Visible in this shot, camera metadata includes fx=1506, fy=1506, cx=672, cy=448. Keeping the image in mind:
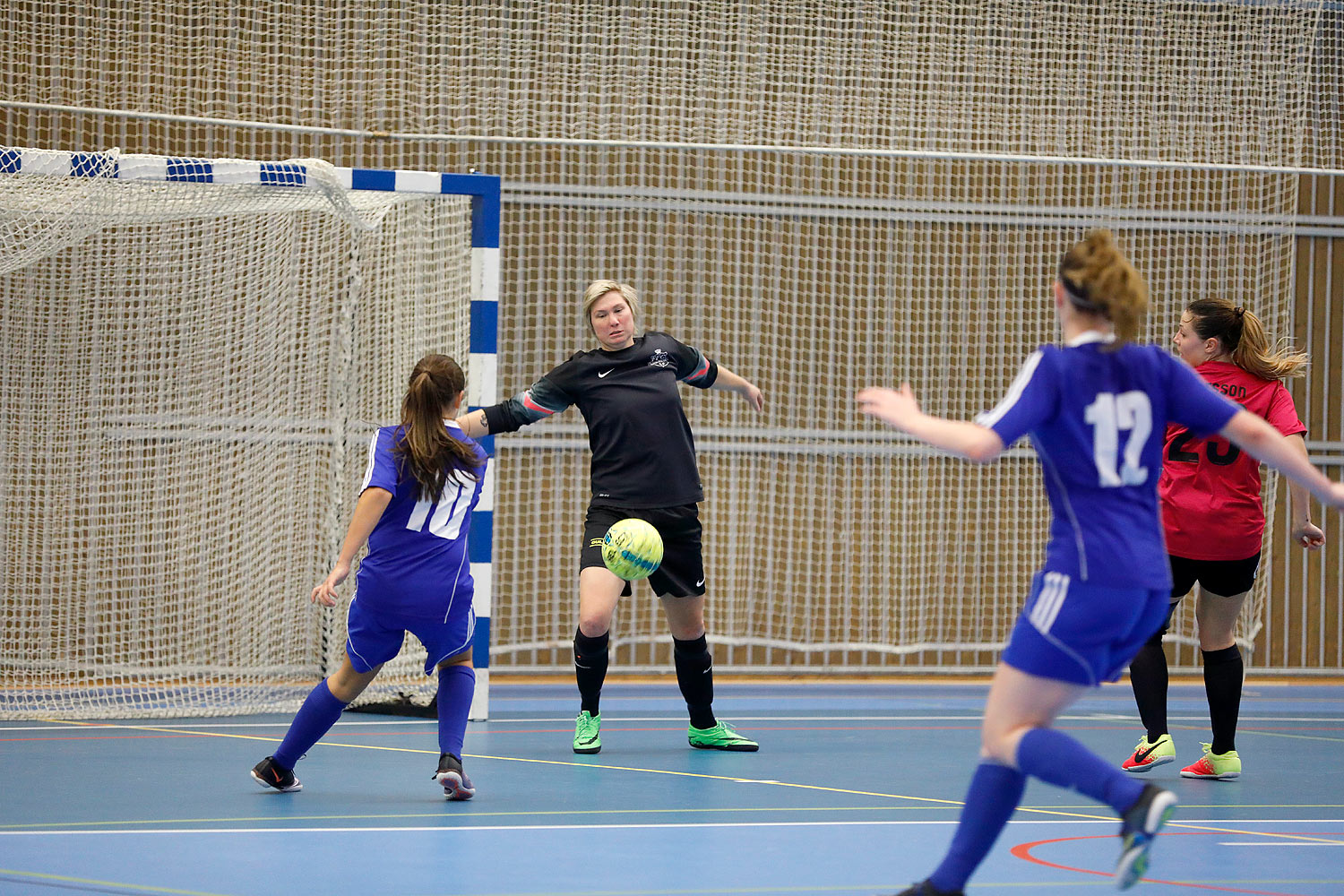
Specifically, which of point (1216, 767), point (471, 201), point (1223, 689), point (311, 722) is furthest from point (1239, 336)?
point (471, 201)

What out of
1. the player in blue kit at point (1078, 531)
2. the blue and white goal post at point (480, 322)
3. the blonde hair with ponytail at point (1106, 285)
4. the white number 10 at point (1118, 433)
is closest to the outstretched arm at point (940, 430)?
the player in blue kit at point (1078, 531)

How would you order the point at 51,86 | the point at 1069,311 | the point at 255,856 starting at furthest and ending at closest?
the point at 51,86, the point at 255,856, the point at 1069,311

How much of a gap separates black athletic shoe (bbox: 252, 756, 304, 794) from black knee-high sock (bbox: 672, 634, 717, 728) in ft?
5.94

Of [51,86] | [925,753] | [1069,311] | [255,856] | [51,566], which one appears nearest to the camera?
[1069,311]

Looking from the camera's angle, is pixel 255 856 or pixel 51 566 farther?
pixel 51 566

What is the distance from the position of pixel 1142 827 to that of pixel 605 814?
2.26 meters

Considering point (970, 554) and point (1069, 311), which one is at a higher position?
point (1069, 311)

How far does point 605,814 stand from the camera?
4.84m

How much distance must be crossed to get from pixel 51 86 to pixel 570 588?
4.49 meters

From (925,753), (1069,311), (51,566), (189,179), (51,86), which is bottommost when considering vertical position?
(925,753)

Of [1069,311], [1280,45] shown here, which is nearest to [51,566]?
[1069,311]

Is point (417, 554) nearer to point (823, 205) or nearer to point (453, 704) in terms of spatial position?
point (453, 704)

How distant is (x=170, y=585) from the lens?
336 inches

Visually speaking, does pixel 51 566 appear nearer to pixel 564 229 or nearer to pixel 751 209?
pixel 564 229
